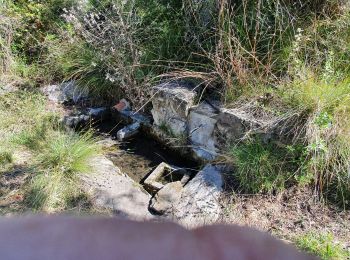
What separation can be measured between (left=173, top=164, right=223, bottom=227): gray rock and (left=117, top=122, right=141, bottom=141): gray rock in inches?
45.8

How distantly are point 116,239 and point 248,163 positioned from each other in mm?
2443

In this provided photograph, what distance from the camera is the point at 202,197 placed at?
3.09m

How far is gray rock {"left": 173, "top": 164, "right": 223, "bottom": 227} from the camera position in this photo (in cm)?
293

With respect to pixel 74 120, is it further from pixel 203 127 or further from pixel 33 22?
pixel 33 22

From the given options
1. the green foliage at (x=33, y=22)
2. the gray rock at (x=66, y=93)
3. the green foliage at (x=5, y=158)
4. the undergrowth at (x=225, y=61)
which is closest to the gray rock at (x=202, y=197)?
the undergrowth at (x=225, y=61)

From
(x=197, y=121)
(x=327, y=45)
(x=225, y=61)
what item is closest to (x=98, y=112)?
(x=197, y=121)

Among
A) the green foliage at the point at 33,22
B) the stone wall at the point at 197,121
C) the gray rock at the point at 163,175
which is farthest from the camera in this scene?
the green foliage at the point at 33,22

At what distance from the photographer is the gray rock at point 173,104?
3.64 m

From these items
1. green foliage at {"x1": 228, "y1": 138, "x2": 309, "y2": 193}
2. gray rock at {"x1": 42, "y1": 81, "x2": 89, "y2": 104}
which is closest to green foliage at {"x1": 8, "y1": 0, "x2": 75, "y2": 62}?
gray rock at {"x1": 42, "y1": 81, "x2": 89, "y2": 104}

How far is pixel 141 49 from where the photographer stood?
4.23 m

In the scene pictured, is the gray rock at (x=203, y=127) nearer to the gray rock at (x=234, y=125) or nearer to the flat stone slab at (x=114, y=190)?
the gray rock at (x=234, y=125)

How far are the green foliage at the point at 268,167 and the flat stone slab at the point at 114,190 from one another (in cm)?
86

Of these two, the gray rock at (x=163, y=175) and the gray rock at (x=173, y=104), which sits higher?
the gray rock at (x=173, y=104)

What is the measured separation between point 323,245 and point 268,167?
0.71 m
